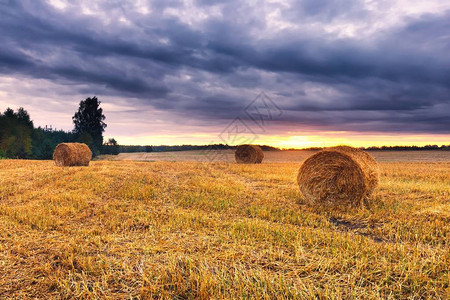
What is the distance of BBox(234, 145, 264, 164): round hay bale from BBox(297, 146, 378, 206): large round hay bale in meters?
16.3

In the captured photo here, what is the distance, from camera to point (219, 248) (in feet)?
16.1

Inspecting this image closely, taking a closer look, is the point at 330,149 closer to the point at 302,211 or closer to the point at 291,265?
the point at 302,211

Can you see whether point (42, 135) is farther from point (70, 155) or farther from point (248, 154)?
point (248, 154)

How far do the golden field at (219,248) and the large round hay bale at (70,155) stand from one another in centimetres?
1086

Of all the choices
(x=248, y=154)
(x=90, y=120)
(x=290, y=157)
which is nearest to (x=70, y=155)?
(x=248, y=154)

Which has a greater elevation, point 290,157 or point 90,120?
point 90,120

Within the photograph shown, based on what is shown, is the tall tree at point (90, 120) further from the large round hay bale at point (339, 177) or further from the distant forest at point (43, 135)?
the large round hay bale at point (339, 177)

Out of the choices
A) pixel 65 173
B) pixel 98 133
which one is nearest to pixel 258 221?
pixel 65 173

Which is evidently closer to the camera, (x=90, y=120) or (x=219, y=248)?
(x=219, y=248)

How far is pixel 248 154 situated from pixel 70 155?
50.3 ft

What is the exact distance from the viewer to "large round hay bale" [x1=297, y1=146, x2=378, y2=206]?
8.75m

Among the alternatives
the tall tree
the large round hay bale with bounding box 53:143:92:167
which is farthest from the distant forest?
the large round hay bale with bounding box 53:143:92:167

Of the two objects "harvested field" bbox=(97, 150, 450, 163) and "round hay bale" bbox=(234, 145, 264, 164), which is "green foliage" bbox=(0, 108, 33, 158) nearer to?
"harvested field" bbox=(97, 150, 450, 163)

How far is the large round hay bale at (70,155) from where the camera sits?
1978 cm
